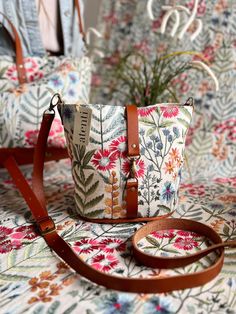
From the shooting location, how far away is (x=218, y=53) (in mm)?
1165

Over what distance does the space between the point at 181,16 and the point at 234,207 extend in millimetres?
687

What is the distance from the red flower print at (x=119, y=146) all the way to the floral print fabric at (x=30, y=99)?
12.4 inches

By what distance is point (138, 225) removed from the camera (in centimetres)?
82

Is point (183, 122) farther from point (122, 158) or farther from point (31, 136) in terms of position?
point (31, 136)

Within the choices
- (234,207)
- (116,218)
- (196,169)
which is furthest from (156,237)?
(196,169)

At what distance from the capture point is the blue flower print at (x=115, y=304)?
57 cm

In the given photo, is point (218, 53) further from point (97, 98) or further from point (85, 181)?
point (85, 181)

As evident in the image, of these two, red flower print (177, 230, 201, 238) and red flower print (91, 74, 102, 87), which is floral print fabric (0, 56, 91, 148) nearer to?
red flower print (91, 74, 102, 87)

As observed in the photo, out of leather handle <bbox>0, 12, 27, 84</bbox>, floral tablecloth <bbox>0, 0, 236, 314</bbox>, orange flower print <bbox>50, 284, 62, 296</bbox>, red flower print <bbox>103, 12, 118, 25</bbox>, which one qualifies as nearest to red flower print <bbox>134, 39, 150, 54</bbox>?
floral tablecloth <bbox>0, 0, 236, 314</bbox>

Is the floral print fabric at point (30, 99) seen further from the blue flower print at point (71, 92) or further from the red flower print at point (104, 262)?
the red flower print at point (104, 262)

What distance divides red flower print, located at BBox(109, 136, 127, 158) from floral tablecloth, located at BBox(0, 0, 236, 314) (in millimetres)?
173

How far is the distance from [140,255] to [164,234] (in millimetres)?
122

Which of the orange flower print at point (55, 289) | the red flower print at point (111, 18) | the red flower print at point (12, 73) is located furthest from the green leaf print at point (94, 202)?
the red flower print at point (111, 18)

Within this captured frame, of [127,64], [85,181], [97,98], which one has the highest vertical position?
[127,64]
